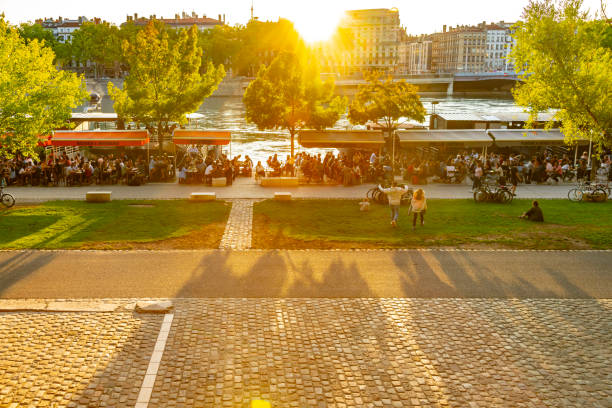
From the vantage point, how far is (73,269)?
43.9 ft

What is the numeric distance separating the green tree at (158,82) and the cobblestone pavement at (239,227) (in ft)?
36.2

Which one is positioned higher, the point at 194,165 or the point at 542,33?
the point at 542,33

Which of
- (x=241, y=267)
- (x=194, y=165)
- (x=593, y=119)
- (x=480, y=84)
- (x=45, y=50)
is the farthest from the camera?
(x=480, y=84)

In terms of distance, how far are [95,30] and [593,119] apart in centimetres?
11313

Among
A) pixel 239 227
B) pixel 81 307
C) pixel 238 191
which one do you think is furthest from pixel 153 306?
pixel 238 191

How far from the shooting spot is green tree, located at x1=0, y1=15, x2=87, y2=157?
20.7 meters

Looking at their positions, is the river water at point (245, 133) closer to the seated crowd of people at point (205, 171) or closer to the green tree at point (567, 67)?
the seated crowd of people at point (205, 171)

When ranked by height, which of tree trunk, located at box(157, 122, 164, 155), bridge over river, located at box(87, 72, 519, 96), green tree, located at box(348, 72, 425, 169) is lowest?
tree trunk, located at box(157, 122, 164, 155)

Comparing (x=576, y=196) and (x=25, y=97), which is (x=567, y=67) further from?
(x=25, y=97)

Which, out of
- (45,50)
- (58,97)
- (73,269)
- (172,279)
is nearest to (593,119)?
(172,279)

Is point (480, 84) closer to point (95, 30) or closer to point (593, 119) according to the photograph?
point (95, 30)

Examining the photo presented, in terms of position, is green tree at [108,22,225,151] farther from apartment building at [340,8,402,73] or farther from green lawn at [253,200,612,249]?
apartment building at [340,8,402,73]

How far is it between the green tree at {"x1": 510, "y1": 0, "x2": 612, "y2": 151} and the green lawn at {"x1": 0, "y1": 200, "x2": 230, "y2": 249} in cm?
1266

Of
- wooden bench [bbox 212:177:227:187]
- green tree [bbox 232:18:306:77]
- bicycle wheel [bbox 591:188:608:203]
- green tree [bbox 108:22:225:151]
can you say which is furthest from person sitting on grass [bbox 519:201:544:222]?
green tree [bbox 232:18:306:77]
